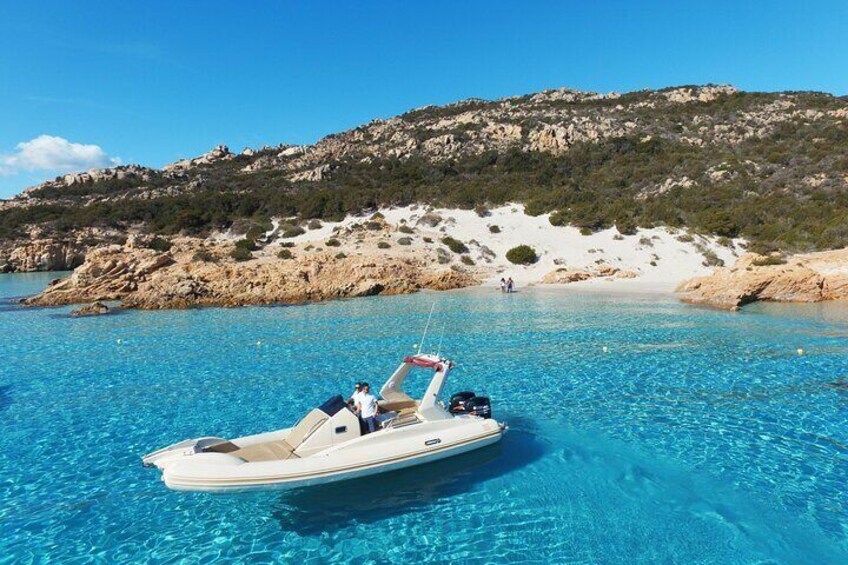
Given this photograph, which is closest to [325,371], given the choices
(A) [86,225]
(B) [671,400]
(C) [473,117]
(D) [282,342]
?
(D) [282,342]

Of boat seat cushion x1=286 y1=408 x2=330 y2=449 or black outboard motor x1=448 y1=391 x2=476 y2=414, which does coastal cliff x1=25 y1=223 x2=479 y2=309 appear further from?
boat seat cushion x1=286 y1=408 x2=330 y2=449

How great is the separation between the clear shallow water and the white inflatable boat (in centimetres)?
47

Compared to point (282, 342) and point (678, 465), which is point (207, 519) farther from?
point (282, 342)

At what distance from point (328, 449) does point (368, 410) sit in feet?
3.38

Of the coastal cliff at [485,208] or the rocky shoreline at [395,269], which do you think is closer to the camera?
the rocky shoreline at [395,269]

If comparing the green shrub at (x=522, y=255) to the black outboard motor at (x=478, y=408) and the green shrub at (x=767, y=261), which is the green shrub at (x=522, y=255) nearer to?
the green shrub at (x=767, y=261)

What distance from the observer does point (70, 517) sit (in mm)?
7410

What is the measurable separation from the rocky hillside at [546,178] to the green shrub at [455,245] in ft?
33.2

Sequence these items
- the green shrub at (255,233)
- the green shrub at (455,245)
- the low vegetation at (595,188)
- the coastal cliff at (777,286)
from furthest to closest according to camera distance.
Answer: the green shrub at (255,233) → the low vegetation at (595,188) → the green shrub at (455,245) → the coastal cliff at (777,286)

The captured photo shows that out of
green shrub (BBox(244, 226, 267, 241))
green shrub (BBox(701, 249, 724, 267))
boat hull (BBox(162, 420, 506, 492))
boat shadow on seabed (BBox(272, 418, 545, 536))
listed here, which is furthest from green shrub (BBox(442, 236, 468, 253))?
boat hull (BBox(162, 420, 506, 492))

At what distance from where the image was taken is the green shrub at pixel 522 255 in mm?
41125

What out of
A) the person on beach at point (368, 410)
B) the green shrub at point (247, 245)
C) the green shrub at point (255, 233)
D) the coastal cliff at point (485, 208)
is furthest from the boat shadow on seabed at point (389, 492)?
the green shrub at point (255, 233)

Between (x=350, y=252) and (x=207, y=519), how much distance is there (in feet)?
108

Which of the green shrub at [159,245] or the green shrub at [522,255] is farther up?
the green shrub at [159,245]
